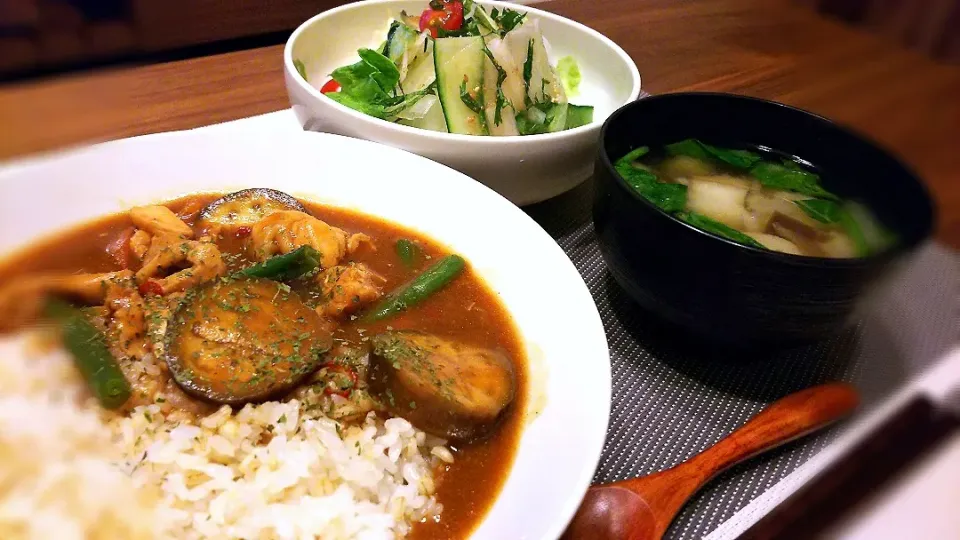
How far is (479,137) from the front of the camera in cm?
206

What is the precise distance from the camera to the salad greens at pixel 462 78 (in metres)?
2.30

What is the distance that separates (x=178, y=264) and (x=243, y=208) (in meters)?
0.26

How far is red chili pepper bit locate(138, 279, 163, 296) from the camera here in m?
1.75

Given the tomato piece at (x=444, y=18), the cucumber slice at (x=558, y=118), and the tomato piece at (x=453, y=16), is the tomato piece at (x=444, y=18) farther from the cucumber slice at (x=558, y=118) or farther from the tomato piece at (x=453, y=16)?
the cucumber slice at (x=558, y=118)

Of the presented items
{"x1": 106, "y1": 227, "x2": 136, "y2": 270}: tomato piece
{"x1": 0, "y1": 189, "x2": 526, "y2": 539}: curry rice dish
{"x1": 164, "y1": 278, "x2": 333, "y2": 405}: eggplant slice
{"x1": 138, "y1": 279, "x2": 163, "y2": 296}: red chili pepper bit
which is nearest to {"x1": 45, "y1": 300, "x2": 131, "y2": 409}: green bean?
{"x1": 0, "y1": 189, "x2": 526, "y2": 539}: curry rice dish

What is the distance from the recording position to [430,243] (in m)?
2.04

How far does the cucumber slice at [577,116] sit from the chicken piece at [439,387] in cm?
120

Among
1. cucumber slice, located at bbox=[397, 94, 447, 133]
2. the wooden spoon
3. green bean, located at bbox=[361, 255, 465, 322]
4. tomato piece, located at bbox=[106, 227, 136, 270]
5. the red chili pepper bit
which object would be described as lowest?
the wooden spoon

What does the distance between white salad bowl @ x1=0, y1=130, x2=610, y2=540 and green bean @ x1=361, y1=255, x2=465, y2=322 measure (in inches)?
3.1

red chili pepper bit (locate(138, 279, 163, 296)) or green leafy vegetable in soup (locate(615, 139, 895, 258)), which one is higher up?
green leafy vegetable in soup (locate(615, 139, 895, 258))

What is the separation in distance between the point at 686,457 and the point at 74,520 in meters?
1.26

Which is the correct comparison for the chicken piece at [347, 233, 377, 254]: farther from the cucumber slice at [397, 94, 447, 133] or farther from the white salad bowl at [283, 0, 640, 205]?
the cucumber slice at [397, 94, 447, 133]

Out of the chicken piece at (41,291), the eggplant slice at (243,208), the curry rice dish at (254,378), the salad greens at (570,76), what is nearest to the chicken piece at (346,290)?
the curry rice dish at (254,378)

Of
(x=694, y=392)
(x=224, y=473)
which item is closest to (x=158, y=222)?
(x=224, y=473)
